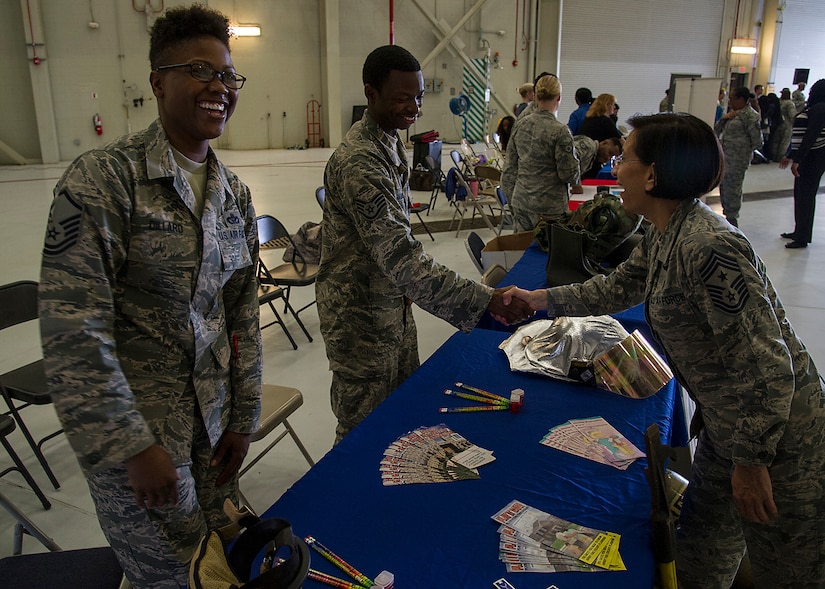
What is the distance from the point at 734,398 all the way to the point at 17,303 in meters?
3.01

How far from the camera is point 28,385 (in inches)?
109

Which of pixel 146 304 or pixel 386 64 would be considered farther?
pixel 386 64

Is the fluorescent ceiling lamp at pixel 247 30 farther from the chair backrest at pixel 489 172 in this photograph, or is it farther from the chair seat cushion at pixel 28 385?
the chair seat cushion at pixel 28 385

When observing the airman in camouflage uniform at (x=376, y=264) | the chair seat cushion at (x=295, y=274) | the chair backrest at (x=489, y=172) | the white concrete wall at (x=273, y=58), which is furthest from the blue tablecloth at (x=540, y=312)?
the white concrete wall at (x=273, y=58)

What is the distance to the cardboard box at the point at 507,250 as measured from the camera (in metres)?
4.64

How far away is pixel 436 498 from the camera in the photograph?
1553 millimetres

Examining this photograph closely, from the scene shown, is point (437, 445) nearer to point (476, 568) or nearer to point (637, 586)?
point (476, 568)

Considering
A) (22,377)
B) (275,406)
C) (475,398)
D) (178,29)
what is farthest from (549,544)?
(22,377)

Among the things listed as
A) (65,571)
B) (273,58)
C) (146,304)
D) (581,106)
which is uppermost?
(273,58)

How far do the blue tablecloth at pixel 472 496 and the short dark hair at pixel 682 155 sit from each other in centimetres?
77

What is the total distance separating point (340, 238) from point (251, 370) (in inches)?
27.9

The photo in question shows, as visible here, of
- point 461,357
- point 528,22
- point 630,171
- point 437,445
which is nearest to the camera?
point 630,171

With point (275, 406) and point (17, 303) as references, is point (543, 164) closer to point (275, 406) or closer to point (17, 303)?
point (275, 406)

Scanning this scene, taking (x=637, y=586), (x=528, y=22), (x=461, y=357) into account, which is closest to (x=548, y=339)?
(x=461, y=357)
